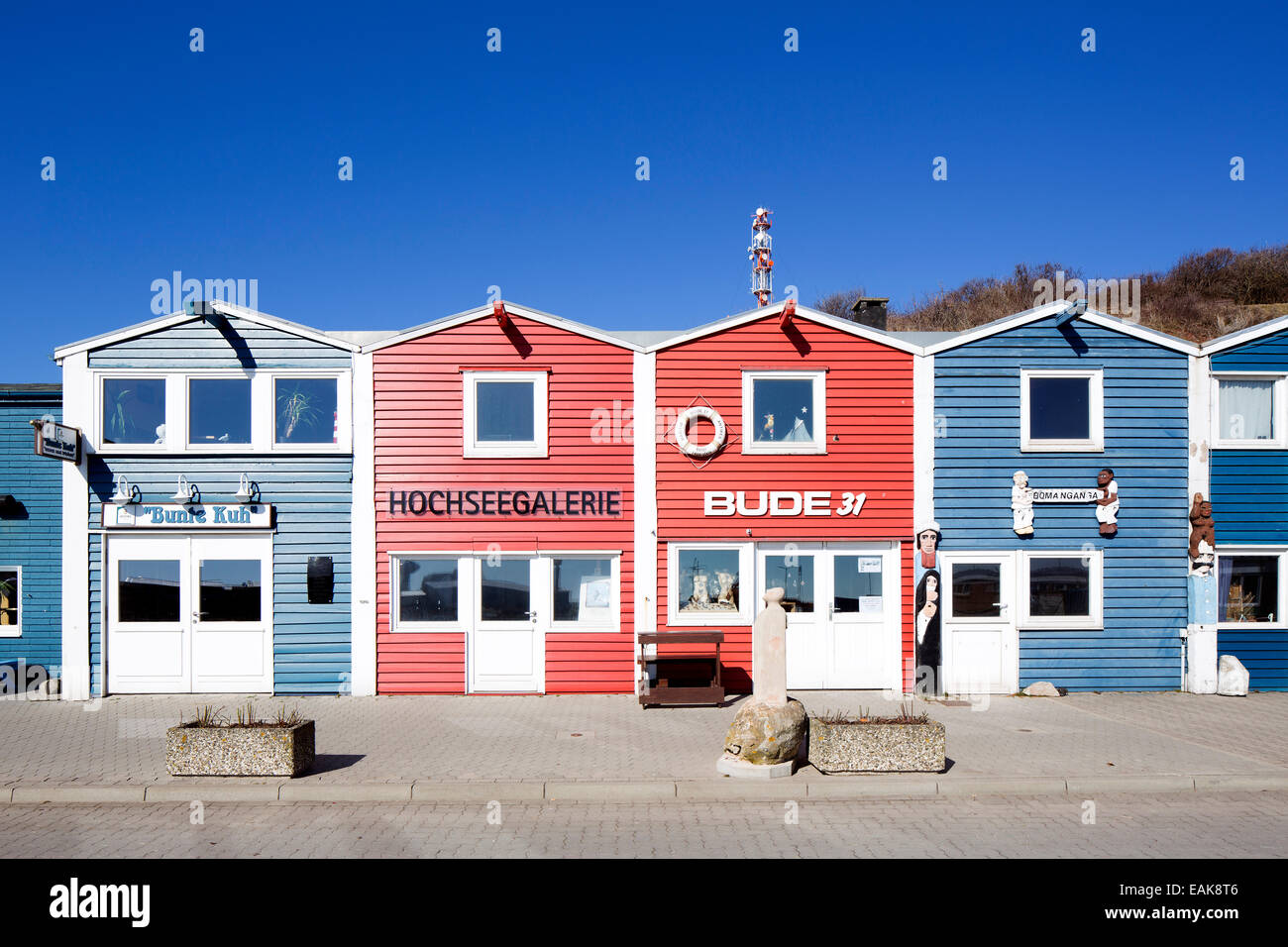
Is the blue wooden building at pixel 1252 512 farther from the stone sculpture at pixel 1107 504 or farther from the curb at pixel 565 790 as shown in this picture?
the curb at pixel 565 790

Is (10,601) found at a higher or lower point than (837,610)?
higher

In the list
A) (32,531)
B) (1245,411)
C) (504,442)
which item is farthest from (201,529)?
(1245,411)

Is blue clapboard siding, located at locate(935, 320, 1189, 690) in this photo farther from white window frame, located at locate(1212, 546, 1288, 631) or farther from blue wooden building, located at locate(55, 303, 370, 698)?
blue wooden building, located at locate(55, 303, 370, 698)

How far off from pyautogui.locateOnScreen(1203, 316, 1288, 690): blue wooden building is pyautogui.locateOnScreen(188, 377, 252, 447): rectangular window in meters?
14.5

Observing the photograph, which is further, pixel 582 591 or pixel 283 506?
pixel 582 591

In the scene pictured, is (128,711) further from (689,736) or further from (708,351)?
(708,351)

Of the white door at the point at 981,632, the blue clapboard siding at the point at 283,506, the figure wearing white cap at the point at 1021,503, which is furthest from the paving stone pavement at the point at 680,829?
the figure wearing white cap at the point at 1021,503

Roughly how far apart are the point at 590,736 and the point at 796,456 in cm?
528

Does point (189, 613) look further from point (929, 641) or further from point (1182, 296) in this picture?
point (1182, 296)

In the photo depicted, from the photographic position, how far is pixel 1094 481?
13.2 metres

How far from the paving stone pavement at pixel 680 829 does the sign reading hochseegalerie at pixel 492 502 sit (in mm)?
5497

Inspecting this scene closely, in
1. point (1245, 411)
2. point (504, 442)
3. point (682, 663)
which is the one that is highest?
point (1245, 411)
